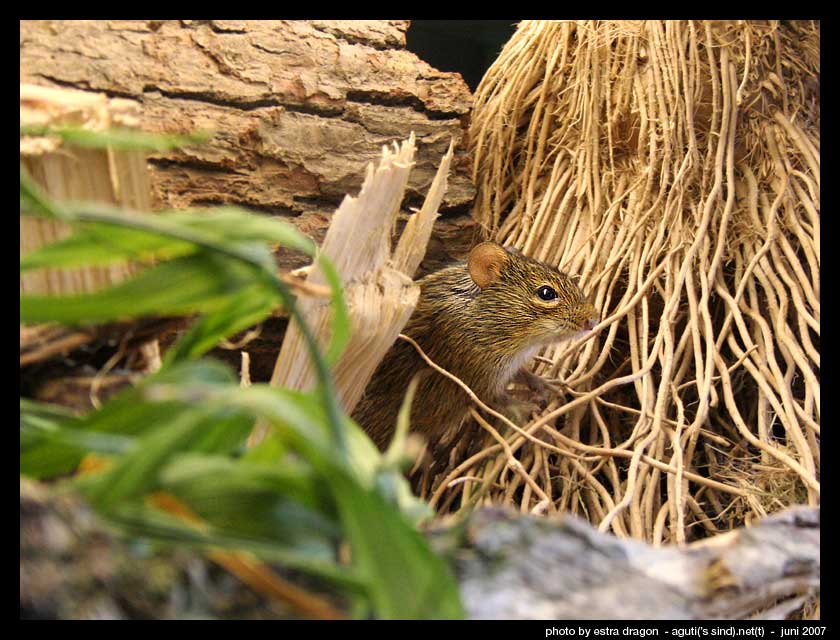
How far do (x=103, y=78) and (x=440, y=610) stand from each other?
7.66ft

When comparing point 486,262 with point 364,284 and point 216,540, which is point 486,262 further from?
point 216,540

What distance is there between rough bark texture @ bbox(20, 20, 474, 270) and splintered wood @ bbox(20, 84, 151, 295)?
3.05ft

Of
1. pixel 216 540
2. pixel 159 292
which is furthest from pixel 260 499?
pixel 159 292

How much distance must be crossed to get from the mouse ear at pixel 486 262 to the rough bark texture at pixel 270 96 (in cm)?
37

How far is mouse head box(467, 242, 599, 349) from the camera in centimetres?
310

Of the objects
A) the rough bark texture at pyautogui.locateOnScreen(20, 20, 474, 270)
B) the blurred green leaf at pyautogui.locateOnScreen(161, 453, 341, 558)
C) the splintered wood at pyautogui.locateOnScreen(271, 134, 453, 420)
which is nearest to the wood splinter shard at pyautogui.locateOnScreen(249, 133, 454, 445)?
the splintered wood at pyautogui.locateOnScreen(271, 134, 453, 420)

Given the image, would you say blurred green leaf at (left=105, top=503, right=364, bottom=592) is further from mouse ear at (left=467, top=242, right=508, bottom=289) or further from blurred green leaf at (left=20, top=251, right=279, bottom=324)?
mouse ear at (left=467, top=242, right=508, bottom=289)

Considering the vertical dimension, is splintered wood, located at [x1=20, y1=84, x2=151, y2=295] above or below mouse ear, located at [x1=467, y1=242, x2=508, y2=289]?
above

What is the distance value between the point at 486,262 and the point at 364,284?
0.96 metres

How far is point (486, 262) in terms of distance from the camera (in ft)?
10.4

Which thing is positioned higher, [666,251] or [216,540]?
[216,540]

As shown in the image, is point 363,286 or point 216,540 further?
point 363,286

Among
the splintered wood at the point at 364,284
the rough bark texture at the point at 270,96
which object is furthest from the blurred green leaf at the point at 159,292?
the rough bark texture at the point at 270,96

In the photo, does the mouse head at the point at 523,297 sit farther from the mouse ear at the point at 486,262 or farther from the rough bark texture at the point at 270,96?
the rough bark texture at the point at 270,96
